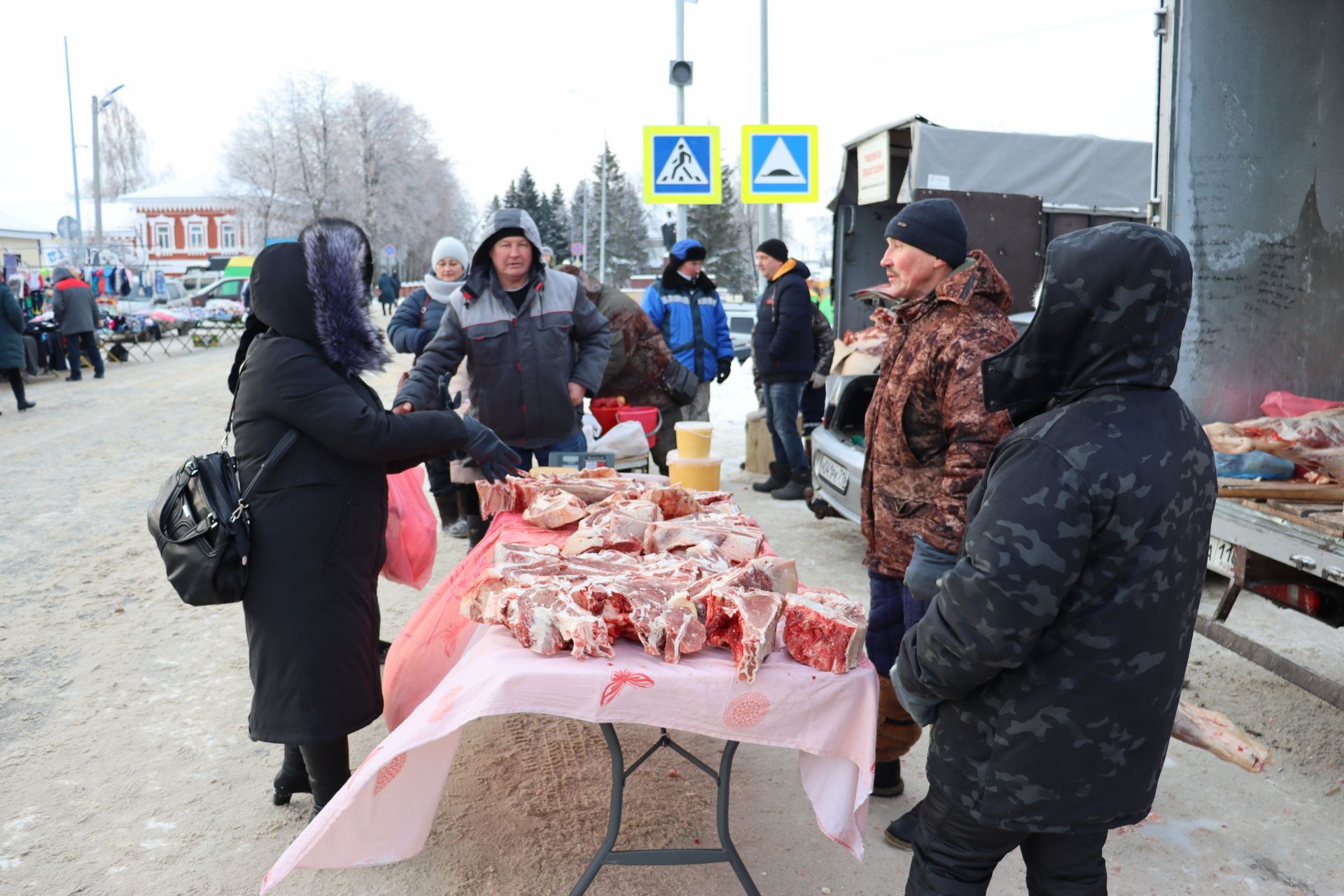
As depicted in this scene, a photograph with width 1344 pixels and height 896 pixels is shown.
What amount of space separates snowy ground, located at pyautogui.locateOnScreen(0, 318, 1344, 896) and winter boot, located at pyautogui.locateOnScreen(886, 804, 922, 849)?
0.03 metres

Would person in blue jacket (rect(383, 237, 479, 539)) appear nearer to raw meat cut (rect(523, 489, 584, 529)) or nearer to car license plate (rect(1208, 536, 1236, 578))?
raw meat cut (rect(523, 489, 584, 529))

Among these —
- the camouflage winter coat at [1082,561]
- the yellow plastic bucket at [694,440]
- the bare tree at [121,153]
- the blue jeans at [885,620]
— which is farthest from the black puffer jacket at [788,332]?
the bare tree at [121,153]

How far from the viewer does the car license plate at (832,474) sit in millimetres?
6180

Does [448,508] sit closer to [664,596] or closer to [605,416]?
[605,416]

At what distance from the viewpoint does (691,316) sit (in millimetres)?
8469

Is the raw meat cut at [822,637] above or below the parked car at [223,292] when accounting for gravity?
below

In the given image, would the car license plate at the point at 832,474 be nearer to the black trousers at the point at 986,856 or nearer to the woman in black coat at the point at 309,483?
the woman in black coat at the point at 309,483

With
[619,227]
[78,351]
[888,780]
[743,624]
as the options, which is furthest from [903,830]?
[619,227]

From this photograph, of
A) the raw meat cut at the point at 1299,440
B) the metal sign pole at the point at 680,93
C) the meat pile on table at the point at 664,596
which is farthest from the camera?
the metal sign pole at the point at 680,93

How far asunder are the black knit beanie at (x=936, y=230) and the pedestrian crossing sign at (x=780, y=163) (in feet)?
23.7

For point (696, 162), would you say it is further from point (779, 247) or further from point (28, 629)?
point (28, 629)

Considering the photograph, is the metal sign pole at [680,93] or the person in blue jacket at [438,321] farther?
the metal sign pole at [680,93]

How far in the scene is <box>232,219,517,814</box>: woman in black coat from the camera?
119 inches

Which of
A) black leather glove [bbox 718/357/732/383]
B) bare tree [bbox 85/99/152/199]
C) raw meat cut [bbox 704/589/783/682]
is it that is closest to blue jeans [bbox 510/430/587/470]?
raw meat cut [bbox 704/589/783/682]
